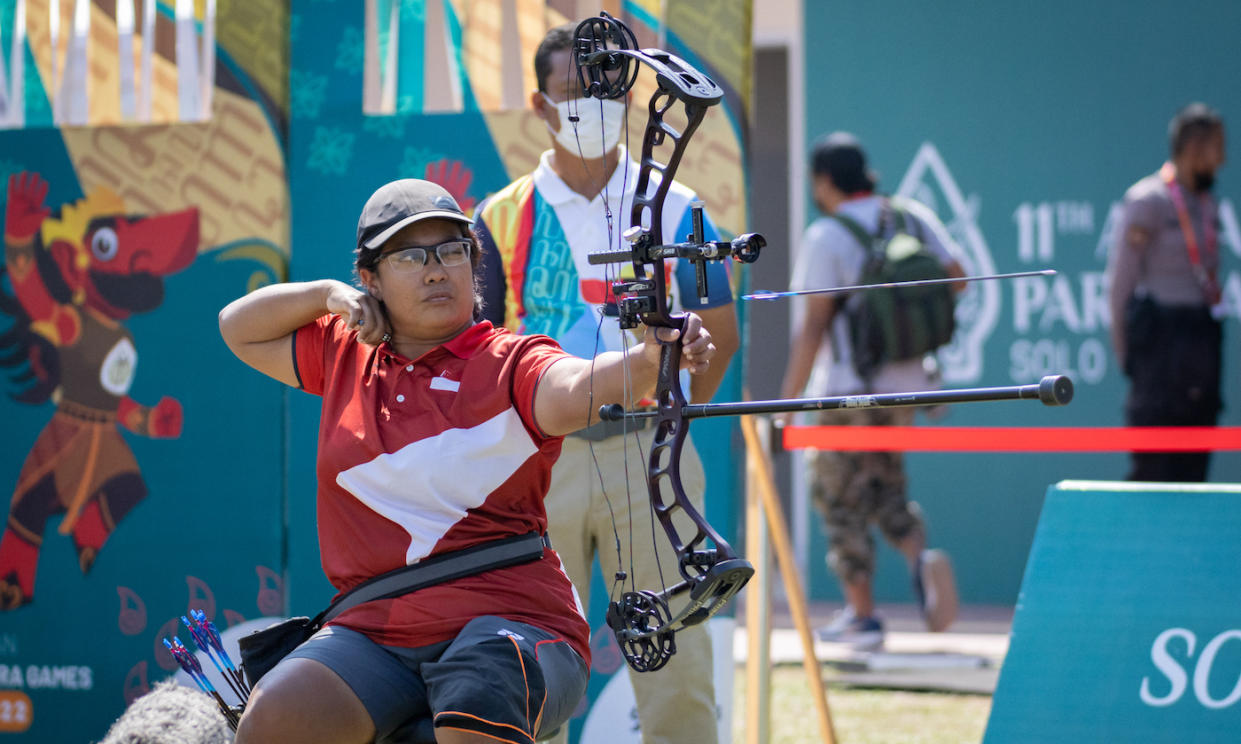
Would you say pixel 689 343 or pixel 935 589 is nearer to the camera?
pixel 689 343

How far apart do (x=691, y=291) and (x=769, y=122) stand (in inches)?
Answer: 224

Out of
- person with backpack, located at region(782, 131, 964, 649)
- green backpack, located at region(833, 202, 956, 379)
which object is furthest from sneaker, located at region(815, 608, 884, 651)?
green backpack, located at region(833, 202, 956, 379)

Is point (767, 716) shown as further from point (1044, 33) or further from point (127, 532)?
point (1044, 33)

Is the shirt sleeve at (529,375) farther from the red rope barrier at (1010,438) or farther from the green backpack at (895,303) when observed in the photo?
the green backpack at (895,303)

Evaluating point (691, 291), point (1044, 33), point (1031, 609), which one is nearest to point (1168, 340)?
point (1044, 33)

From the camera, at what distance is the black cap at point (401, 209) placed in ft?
10.00

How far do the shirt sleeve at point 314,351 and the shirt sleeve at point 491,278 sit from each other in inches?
23.5

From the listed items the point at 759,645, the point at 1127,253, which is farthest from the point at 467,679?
the point at 1127,253

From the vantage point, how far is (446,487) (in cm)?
299

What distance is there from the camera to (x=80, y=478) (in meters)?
5.03

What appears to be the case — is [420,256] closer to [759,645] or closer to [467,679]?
[467,679]

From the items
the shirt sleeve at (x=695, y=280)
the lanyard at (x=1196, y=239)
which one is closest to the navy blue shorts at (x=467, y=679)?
the shirt sleeve at (x=695, y=280)

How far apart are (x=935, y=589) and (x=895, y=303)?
1.34 m

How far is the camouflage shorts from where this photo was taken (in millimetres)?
6598
